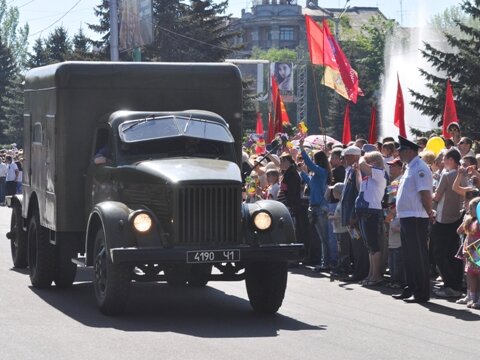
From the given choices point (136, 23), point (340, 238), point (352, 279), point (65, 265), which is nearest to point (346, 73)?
point (340, 238)

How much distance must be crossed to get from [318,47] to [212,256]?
16.1 meters

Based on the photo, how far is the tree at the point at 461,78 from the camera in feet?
139

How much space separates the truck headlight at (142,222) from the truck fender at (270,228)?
1029 millimetres

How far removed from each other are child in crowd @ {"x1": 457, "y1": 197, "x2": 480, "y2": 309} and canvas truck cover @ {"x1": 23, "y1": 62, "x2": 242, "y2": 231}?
2.71m

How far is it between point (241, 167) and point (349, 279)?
3.44 metres

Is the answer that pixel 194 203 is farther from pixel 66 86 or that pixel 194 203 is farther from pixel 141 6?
pixel 141 6

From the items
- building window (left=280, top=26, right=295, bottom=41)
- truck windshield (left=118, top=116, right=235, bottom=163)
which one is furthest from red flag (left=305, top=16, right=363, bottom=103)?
building window (left=280, top=26, right=295, bottom=41)

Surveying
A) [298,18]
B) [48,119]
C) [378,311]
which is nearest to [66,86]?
[48,119]

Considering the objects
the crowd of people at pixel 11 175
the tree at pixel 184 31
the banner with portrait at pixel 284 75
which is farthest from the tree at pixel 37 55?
the crowd of people at pixel 11 175

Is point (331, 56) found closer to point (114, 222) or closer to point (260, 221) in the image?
point (260, 221)

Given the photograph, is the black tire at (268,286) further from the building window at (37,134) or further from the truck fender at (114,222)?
the building window at (37,134)

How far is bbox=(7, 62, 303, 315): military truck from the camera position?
12930 mm

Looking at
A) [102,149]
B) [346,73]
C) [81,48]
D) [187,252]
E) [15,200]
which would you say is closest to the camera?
[187,252]

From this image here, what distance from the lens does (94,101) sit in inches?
589
